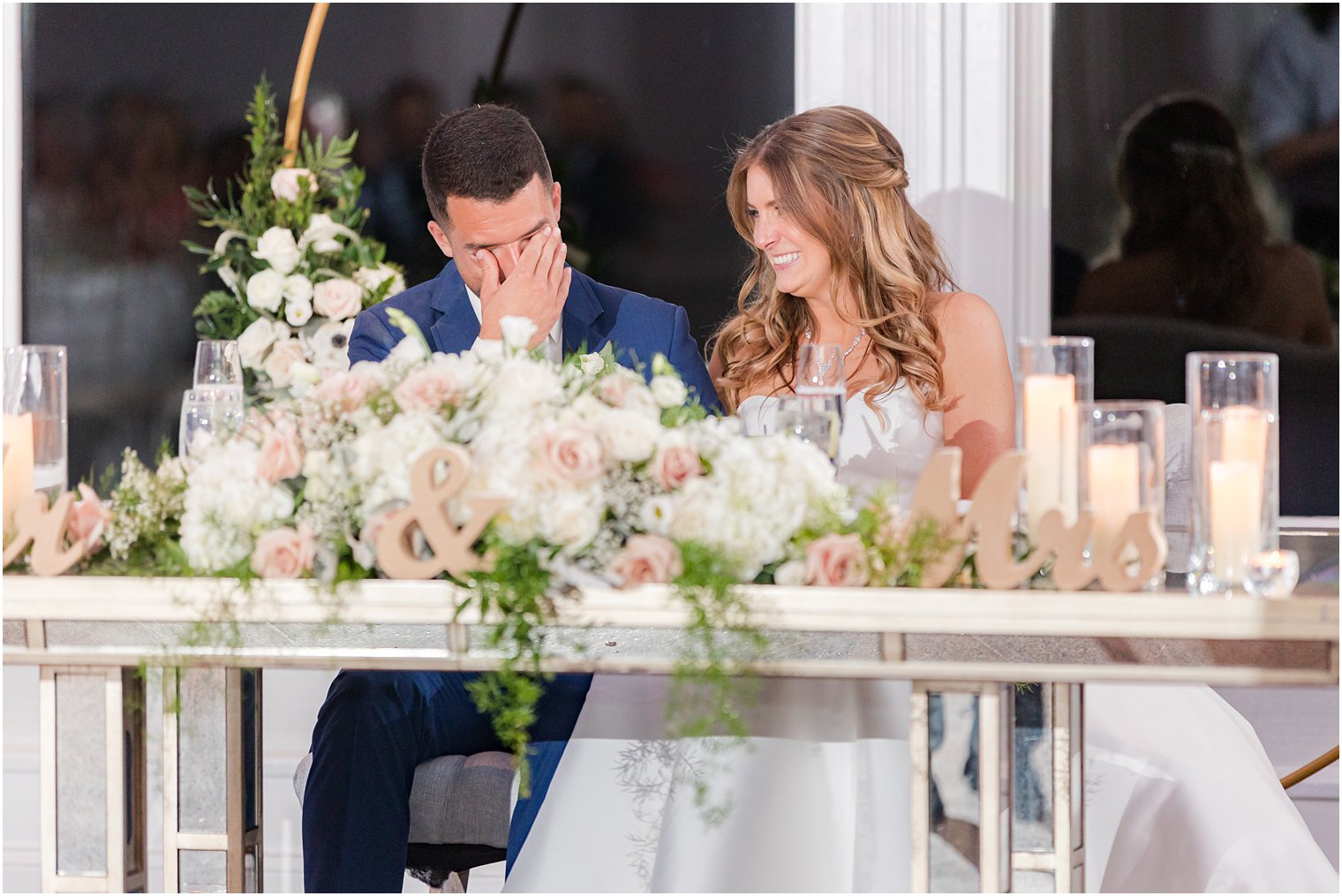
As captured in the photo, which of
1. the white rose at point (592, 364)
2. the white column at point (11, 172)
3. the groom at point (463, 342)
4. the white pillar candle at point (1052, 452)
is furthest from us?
the white column at point (11, 172)

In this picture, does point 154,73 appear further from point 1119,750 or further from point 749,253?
point 1119,750

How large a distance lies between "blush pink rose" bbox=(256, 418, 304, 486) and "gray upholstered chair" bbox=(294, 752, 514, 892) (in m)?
0.80

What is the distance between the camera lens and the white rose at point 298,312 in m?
2.86

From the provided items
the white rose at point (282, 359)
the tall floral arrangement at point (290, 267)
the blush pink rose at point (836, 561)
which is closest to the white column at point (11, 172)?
the tall floral arrangement at point (290, 267)

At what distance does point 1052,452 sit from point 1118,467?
0.07 meters

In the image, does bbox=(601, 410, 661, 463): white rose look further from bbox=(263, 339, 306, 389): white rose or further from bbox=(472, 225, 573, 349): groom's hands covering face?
bbox=(263, 339, 306, 389): white rose

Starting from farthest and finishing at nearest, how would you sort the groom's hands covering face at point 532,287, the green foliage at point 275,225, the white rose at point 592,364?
the green foliage at point 275,225 < the groom's hands covering face at point 532,287 < the white rose at point 592,364

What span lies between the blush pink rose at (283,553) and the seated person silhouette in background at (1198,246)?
2.58 metres

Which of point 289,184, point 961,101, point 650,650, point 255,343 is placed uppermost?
point 961,101

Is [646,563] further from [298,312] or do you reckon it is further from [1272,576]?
[298,312]

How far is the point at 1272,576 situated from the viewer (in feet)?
4.62

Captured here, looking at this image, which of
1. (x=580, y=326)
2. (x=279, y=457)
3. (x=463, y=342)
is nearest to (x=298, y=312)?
(x=463, y=342)

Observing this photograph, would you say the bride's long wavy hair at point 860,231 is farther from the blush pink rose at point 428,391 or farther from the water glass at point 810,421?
the blush pink rose at point 428,391

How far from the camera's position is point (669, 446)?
143cm
